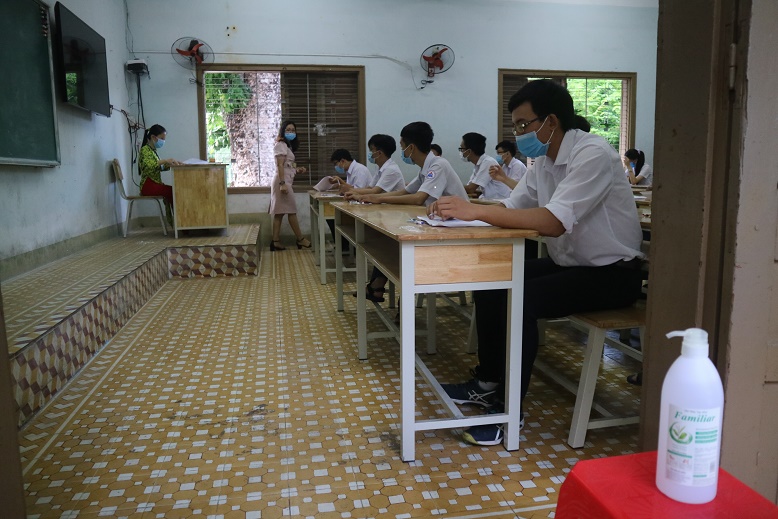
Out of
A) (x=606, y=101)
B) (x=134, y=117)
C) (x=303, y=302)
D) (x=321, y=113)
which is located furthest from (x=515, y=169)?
(x=134, y=117)

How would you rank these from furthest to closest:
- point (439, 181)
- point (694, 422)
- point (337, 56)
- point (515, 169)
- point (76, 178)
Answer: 1. point (337, 56)
2. point (515, 169)
3. point (76, 178)
4. point (439, 181)
5. point (694, 422)

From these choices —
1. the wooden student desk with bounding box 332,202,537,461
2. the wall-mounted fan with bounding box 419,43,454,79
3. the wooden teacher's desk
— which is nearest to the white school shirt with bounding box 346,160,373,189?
the wooden teacher's desk

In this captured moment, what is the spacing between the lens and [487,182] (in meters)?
5.75

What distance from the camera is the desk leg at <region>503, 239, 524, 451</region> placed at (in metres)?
1.75

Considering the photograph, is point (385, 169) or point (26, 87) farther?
point (385, 169)

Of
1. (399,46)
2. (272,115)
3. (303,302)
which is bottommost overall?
(303,302)

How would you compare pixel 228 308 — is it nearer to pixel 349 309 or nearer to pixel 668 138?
pixel 349 309

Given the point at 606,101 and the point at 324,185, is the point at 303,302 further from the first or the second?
the point at 606,101


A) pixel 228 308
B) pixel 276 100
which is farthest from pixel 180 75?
pixel 228 308

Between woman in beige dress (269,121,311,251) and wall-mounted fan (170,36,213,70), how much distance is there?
1235 mm

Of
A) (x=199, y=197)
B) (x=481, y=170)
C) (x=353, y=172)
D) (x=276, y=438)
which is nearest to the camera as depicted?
(x=276, y=438)

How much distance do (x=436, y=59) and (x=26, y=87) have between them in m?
4.70

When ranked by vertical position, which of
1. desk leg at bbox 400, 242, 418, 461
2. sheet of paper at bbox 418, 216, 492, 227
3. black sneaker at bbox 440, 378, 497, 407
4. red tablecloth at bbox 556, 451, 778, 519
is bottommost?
black sneaker at bbox 440, 378, 497, 407

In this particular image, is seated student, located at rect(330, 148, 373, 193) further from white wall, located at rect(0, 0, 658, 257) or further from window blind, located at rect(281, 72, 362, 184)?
white wall, located at rect(0, 0, 658, 257)
